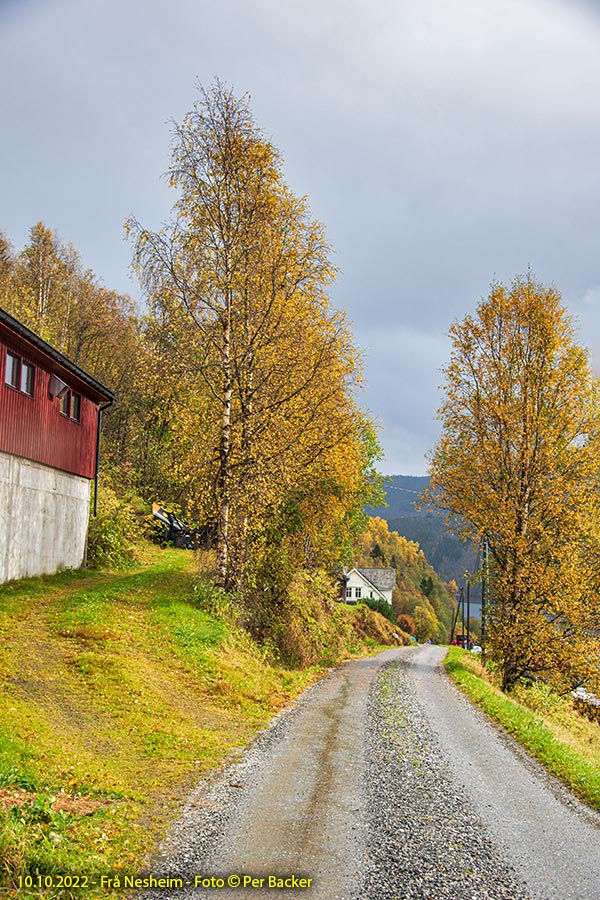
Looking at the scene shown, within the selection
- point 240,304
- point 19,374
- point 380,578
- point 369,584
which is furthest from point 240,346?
point 380,578

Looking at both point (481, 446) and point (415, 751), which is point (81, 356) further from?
point (415, 751)

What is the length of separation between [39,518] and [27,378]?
445 centimetres

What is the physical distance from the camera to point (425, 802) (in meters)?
9.12

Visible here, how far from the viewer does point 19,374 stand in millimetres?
20891

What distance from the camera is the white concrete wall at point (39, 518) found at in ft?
66.5

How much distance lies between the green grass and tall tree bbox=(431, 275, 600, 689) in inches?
39.1

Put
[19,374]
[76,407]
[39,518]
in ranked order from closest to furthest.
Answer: [19,374], [39,518], [76,407]

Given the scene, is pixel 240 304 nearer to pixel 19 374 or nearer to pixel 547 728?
pixel 19 374

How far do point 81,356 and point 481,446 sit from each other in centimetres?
3302

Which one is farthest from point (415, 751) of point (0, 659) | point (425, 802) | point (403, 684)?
point (403, 684)

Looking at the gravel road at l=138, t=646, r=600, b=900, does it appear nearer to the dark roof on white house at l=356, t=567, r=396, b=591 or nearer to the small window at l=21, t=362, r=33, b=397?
the small window at l=21, t=362, r=33, b=397

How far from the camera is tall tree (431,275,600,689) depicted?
73.1 ft

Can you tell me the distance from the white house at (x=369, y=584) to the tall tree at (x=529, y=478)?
278ft

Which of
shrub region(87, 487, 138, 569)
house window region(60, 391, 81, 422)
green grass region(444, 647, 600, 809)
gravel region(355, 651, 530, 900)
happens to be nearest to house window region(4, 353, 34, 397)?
house window region(60, 391, 81, 422)
